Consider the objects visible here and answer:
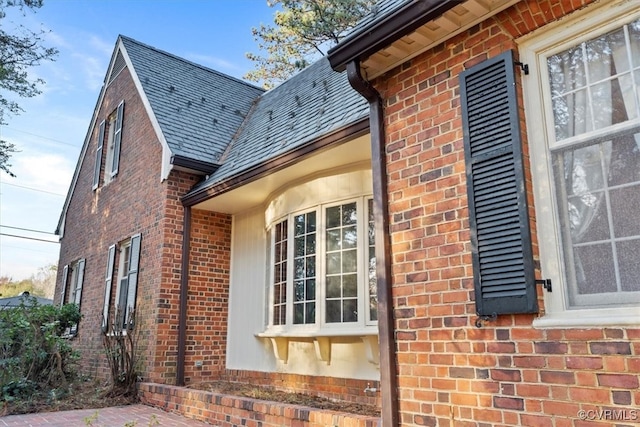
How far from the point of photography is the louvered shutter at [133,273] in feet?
25.9

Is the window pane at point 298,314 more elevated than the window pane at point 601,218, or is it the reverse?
the window pane at point 601,218

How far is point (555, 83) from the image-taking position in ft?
9.42

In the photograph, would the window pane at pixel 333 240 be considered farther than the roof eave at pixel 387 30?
Yes

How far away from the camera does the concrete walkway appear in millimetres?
5414

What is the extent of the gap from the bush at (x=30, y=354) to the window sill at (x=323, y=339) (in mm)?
3601

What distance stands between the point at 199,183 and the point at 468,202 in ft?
18.8

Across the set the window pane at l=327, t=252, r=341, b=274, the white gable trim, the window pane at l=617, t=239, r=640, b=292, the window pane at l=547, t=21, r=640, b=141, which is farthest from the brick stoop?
the white gable trim

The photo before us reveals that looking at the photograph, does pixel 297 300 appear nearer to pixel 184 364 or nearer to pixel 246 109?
pixel 184 364

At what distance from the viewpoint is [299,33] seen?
52.1 ft

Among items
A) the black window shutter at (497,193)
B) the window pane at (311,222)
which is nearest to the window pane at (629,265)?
the black window shutter at (497,193)

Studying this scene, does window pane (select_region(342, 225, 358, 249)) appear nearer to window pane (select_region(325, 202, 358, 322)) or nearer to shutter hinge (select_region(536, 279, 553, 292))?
window pane (select_region(325, 202, 358, 322))

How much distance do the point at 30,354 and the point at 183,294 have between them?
2.66 metres

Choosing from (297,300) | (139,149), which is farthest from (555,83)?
(139,149)

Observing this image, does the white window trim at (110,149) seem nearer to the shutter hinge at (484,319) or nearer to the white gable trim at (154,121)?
the white gable trim at (154,121)
